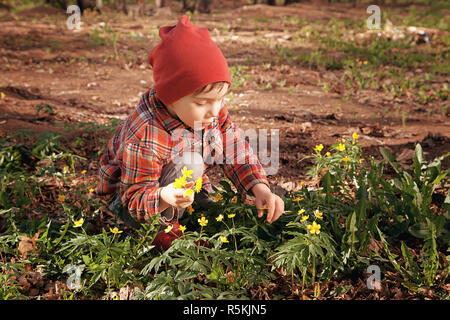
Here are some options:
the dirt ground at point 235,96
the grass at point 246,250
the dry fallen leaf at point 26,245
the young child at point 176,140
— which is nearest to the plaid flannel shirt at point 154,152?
the young child at point 176,140

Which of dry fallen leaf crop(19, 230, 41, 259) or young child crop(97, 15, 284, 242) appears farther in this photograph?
dry fallen leaf crop(19, 230, 41, 259)

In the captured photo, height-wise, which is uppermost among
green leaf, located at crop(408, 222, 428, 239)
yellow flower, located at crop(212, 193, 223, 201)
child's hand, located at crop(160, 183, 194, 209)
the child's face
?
the child's face

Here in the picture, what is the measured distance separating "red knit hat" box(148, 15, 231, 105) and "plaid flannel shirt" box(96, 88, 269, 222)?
0.71 ft

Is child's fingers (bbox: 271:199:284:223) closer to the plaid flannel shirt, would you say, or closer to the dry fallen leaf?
the plaid flannel shirt

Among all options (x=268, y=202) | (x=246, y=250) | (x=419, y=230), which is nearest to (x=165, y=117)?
(x=268, y=202)

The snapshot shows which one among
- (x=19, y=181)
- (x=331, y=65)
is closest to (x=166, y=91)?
(x=19, y=181)

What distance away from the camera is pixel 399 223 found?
2.60 metres

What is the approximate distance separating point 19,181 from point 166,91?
1528 millimetres

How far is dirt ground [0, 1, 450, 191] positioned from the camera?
4383mm

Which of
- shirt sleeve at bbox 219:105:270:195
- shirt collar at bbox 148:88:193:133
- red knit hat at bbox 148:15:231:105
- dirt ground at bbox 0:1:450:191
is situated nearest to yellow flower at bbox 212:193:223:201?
shirt sleeve at bbox 219:105:270:195

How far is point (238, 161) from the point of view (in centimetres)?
272

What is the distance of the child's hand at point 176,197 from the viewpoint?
2113mm

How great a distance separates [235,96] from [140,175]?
152 inches

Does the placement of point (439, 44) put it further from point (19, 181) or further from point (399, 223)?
point (19, 181)
